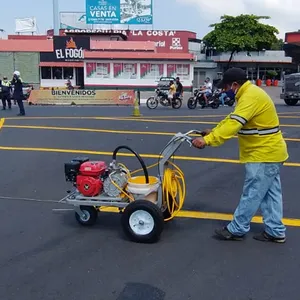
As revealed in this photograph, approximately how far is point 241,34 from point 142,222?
6437 cm

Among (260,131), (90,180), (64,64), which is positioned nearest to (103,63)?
(64,64)

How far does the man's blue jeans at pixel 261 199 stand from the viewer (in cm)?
485

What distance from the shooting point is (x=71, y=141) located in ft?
39.5

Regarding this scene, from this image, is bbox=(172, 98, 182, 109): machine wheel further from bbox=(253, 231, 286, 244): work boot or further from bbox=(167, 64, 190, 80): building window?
bbox=(167, 64, 190, 80): building window

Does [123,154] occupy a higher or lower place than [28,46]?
lower

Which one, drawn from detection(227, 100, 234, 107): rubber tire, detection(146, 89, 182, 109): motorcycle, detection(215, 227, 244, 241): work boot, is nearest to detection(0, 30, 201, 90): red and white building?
detection(227, 100, 234, 107): rubber tire

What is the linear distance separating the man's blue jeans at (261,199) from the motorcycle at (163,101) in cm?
1998

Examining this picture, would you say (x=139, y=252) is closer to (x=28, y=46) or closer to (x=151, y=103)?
(x=151, y=103)

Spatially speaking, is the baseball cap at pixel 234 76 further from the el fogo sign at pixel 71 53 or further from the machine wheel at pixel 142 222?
the el fogo sign at pixel 71 53

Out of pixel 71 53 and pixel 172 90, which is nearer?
pixel 172 90

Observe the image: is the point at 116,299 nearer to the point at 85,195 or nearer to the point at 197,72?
the point at 85,195

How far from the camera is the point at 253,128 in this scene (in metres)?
4.86

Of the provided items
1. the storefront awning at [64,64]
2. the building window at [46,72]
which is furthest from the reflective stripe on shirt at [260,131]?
the building window at [46,72]

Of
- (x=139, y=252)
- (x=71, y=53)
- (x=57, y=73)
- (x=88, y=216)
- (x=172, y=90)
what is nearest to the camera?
(x=139, y=252)
